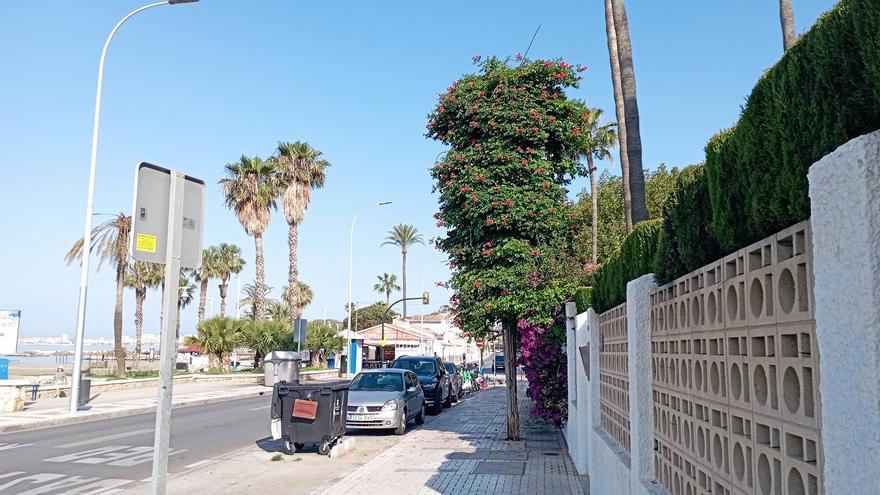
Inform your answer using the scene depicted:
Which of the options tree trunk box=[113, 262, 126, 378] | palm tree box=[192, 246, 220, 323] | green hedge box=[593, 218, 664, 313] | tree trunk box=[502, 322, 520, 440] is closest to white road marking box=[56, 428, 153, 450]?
tree trunk box=[502, 322, 520, 440]

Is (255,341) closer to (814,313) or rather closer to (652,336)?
(652,336)

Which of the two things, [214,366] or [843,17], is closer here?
[843,17]

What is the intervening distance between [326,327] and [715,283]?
52869 millimetres

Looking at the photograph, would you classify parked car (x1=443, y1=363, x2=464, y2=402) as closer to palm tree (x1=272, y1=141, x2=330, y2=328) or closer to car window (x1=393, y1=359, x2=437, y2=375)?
car window (x1=393, y1=359, x2=437, y2=375)

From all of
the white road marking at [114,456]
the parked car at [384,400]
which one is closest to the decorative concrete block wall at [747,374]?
the white road marking at [114,456]

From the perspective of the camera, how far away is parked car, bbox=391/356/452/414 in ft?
75.2

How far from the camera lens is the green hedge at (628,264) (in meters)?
5.62

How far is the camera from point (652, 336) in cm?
530

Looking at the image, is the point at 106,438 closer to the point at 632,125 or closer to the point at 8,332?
the point at 632,125

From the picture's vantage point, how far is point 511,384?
15.1 metres

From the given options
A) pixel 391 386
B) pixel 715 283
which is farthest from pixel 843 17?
pixel 391 386

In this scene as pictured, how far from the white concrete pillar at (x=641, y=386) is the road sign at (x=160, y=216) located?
11.2 ft

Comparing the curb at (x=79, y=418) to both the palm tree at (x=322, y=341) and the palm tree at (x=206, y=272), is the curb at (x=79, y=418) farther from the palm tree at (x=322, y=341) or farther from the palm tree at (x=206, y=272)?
the palm tree at (x=206, y=272)

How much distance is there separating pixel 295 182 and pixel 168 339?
41357 mm
